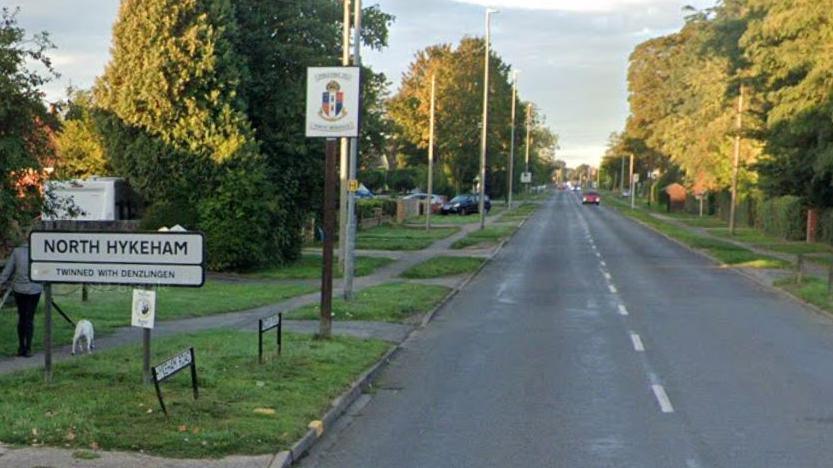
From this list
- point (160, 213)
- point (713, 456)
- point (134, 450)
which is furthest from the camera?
point (160, 213)

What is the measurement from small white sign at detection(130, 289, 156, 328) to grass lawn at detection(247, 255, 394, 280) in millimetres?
17155

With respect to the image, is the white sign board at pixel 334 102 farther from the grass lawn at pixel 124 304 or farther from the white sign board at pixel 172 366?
the white sign board at pixel 172 366

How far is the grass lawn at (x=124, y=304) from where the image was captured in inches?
588

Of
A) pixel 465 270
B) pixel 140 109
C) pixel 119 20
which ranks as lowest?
pixel 465 270

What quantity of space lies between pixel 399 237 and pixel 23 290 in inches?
1307

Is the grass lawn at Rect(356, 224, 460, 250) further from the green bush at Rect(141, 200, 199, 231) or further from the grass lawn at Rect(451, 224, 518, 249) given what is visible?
the green bush at Rect(141, 200, 199, 231)

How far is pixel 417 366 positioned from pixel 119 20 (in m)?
18.2

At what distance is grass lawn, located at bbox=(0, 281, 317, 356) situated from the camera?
588 inches

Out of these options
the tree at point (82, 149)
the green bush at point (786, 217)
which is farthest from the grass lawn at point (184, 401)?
the green bush at point (786, 217)

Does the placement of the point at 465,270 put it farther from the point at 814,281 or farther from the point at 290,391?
the point at 290,391

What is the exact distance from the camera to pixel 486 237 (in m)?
46.5

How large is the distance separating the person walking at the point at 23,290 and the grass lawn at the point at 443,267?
15.7 meters

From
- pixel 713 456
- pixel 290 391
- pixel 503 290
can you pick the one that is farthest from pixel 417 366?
pixel 503 290

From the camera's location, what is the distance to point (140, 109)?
2741 centimetres
